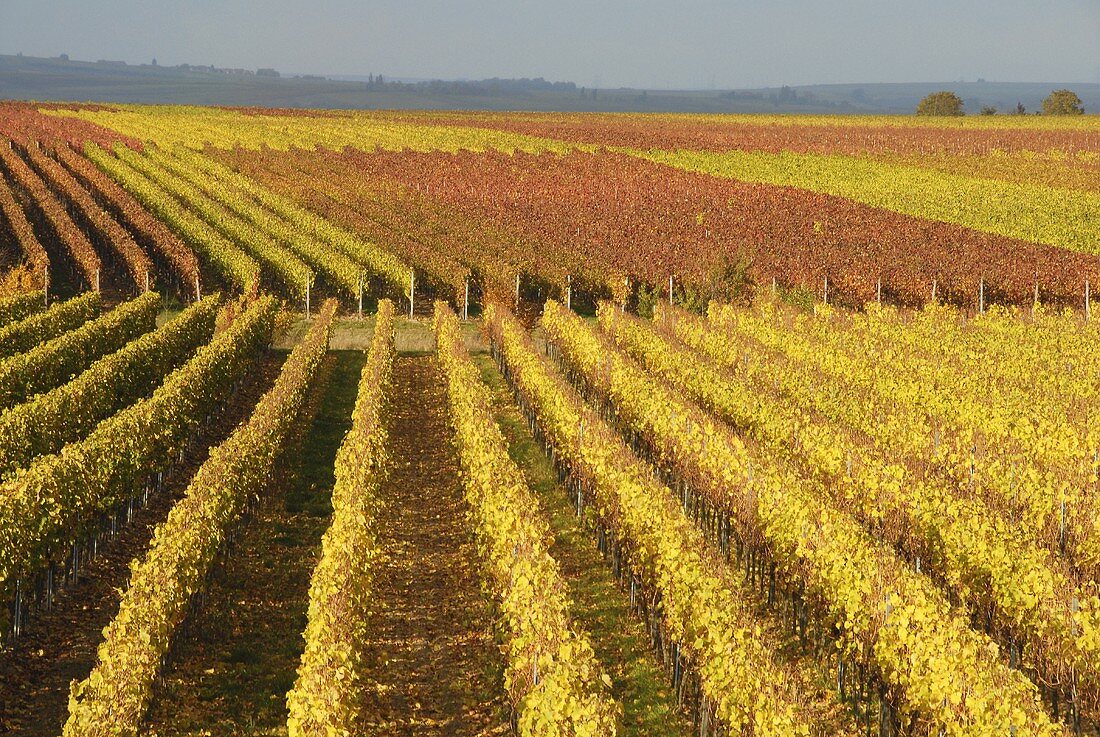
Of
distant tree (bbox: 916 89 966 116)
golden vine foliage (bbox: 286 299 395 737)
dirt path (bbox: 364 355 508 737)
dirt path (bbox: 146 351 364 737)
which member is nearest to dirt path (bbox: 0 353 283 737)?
dirt path (bbox: 146 351 364 737)

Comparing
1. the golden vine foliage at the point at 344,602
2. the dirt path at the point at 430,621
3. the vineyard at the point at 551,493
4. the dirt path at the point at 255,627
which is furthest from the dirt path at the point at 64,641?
the dirt path at the point at 430,621

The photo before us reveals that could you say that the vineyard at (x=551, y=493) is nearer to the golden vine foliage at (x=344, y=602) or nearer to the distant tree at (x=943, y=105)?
the golden vine foliage at (x=344, y=602)

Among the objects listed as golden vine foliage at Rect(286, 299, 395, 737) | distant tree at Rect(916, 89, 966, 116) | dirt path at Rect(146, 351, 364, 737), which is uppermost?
distant tree at Rect(916, 89, 966, 116)

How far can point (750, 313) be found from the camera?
1462 inches

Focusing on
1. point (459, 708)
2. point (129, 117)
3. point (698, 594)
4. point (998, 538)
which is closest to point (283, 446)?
point (459, 708)

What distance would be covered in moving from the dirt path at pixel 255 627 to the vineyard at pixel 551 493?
2.2 inches

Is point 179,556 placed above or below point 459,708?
above

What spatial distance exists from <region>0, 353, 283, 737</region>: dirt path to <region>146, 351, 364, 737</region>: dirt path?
130 cm

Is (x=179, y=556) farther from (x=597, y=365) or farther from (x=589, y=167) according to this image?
(x=589, y=167)

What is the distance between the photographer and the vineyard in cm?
1299

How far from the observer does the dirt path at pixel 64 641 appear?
13.7 m

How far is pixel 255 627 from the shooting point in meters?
16.1

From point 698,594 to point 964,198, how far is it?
2365 inches

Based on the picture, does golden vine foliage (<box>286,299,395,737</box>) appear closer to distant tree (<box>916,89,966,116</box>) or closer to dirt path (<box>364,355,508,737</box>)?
dirt path (<box>364,355,508,737</box>)
